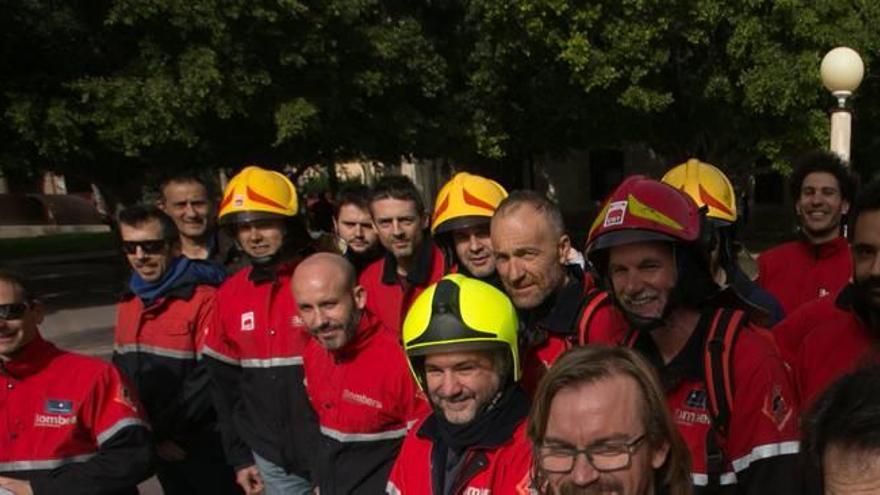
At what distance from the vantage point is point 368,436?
3441 millimetres

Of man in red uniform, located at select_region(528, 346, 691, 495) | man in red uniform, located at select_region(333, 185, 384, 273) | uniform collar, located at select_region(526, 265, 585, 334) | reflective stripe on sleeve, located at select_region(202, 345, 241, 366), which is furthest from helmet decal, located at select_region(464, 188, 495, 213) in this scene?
man in red uniform, located at select_region(528, 346, 691, 495)

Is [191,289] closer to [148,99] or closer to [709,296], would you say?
[709,296]

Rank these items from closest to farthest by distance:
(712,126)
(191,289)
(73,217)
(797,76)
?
1. (191,289)
2. (797,76)
3. (712,126)
4. (73,217)

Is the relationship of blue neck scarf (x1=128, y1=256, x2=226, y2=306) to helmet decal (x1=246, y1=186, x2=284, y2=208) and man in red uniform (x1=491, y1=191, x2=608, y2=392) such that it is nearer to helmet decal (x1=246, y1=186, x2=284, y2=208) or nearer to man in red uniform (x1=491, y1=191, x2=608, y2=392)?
helmet decal (x1=246, y1=186, x2=284, y2=208)

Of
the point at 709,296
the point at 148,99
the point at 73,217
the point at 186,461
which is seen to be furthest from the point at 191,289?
the point at 73,217

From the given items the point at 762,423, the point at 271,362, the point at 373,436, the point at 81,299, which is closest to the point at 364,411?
the point at 373,436

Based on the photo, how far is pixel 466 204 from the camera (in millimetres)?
4230

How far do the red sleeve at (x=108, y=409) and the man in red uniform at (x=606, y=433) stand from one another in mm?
1830

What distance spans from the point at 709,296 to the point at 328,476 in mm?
1791

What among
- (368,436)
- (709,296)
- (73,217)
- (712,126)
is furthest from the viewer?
(73,217)

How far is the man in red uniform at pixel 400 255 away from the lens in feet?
14.9

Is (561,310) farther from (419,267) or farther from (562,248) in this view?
(419,267)

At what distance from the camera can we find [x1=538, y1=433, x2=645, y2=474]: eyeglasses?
188 centimetres

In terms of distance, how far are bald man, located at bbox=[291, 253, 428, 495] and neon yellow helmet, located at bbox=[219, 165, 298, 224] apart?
2.47 feet
